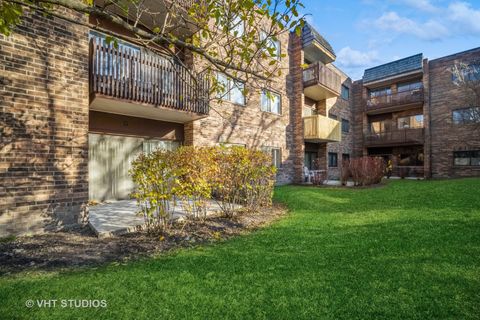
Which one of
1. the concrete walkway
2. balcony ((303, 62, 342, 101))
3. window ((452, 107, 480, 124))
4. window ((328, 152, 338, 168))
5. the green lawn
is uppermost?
balcony ((303, 62, 342, 101))

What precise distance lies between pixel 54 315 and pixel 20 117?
4068 mm

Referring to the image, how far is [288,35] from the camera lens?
15094 millimetres

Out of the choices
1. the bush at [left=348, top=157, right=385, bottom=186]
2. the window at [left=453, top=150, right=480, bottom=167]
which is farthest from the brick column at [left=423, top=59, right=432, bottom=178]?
the bush at [left=348, top=157, right=385, bottom=186]

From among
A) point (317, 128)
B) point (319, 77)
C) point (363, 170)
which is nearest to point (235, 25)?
point (363, 170)

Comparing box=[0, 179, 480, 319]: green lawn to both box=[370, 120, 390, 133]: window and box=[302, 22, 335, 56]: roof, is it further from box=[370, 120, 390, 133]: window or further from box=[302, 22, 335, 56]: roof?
box=[370, 120, 390, 133]: window

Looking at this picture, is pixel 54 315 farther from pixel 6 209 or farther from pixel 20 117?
pixel 20 117

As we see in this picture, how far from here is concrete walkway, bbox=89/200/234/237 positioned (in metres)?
4.75

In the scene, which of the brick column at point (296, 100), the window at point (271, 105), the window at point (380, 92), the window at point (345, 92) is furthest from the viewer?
the window at point (380, 92)

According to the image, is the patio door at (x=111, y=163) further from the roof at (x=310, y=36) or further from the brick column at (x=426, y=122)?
the brick column at (x=426, y=122)

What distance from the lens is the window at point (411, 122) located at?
21022mm

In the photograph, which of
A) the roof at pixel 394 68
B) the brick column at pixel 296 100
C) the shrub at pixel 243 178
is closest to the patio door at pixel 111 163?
the shrub at pixel 243 178

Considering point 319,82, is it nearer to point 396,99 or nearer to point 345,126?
point 345,126

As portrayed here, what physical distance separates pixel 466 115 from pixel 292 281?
22.5 m

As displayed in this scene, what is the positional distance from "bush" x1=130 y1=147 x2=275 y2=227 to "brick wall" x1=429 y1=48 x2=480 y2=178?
18975mm
